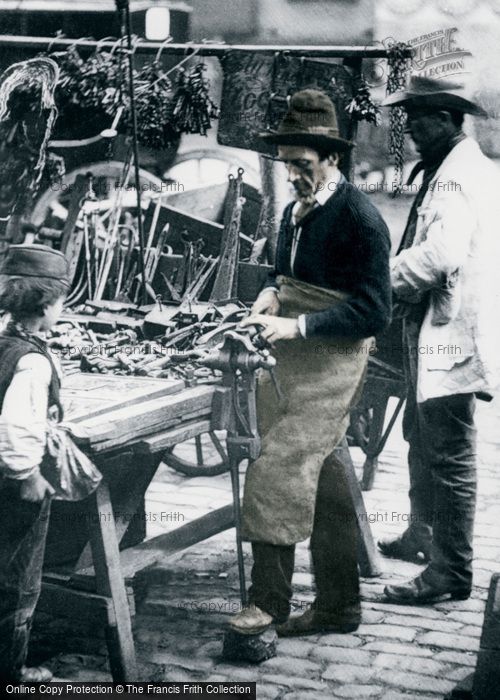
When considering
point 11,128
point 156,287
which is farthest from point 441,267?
point 11,128

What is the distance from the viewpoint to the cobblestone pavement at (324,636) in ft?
11.3

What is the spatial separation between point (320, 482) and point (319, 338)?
0.59 m

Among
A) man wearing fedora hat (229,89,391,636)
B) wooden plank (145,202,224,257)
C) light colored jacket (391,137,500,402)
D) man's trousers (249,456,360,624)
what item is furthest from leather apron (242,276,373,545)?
wooden plank (145,202,224,257)

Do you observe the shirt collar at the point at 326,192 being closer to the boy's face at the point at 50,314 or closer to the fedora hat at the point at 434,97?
the fedora hat at the point at 434,97

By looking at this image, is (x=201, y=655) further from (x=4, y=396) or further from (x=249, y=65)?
(x=249, y=65)

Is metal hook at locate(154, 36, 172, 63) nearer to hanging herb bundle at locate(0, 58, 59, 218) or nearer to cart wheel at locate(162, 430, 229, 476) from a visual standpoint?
hanging herb bundle at locate(0, 58, 59, 218)

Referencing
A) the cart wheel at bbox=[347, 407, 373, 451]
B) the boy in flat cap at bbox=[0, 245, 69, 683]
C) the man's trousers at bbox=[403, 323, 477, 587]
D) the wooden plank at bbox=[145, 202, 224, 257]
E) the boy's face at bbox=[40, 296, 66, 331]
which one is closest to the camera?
the boy in flat cap at bbox=[0, 245, 69, 683]

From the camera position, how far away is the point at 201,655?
3607 millimetres

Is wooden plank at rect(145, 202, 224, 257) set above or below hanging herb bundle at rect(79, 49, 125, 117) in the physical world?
below

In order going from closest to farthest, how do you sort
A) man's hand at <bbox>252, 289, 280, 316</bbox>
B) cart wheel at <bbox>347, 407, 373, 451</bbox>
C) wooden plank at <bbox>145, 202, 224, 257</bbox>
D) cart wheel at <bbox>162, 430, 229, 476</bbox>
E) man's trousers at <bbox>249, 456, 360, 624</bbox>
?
1. man's hand at <bbox>252, 289, 280, 316</bbox>
2. man's trousers at <bbox>249, 456, 360, 624</bbox>
3. wooden plank at <bbox>145, 202, 224, 257</bbox>
4. cart wheel at <bbox>347, 407, 373, 451</bbox>
5. cart wheel at <bbox>162, 430, 229, 476</bbox>

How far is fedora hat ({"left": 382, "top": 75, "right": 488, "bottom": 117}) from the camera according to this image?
3.75 meters

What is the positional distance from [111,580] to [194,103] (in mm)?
1836

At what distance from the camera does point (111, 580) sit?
11.2ft

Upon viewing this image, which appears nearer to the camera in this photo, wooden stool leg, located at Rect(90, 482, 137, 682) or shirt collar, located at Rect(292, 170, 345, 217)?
wooden stool leg, located at Rect(90, 482, 137, 682)
